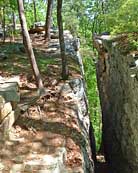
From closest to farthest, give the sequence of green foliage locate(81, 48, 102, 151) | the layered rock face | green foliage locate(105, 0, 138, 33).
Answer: the layered rock face → green foliage locate(105, 0, 138, 33) → green foliage locate(81, 48, 102, 151)

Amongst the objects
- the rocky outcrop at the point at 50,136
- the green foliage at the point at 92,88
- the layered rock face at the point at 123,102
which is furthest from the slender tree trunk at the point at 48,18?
the rocky outcrop at the point at 50,136

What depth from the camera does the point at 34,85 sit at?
10734mm

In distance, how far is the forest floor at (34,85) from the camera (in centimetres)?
750

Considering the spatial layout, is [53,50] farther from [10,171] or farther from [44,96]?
[10,171]

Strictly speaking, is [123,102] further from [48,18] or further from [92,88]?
[92,88]

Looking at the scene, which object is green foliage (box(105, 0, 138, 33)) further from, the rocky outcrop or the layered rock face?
the rocky outcrop

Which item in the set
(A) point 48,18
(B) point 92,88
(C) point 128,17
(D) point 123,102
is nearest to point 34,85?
(D) point 123,102

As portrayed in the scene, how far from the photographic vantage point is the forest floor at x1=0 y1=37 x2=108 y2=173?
750 centimetres

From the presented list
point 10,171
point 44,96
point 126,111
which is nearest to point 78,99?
point 44,96

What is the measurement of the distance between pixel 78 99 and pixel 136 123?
1735 millimetres

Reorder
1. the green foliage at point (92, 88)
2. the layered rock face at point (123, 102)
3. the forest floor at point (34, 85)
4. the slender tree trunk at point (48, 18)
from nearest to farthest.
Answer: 1. the forest floor at point (34, 85)
2. the layered rock face at point (123, 102)
3. the slender tree trunk at point (48, 18)
4. the green foliage at point (92, 88)

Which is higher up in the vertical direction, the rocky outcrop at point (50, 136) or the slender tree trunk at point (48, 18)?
the slender tree trunk at point (48, 18)

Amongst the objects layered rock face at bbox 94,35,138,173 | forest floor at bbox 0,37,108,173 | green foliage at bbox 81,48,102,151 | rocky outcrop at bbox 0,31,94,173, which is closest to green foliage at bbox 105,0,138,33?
layered rock face at bbox 94,35,138,173

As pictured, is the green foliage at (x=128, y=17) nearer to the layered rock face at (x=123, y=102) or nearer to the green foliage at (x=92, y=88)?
the layered rock face at (x=123, y=102)
